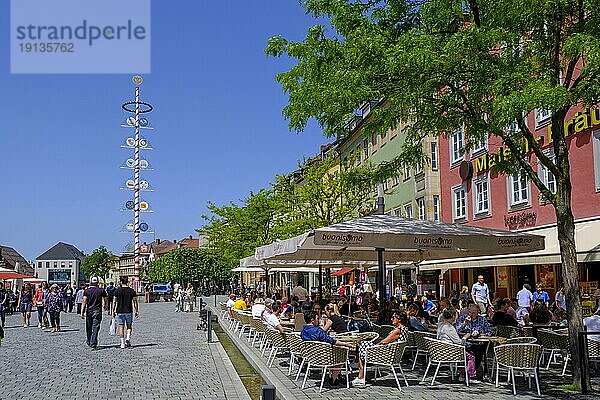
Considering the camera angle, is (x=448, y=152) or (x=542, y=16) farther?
(x=448, y=152)

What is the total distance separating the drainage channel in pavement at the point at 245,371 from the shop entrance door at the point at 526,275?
1128 centimetres

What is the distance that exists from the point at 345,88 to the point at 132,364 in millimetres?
8171

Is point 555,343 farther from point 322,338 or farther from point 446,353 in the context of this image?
point 322,338

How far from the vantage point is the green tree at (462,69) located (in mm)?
9992

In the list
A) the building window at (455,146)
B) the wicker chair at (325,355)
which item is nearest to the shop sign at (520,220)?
the building window at (455,146)

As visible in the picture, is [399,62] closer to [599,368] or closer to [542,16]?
[542,16]

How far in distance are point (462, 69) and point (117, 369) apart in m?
8.95

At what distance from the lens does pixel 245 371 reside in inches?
579

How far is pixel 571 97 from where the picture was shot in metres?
9.64

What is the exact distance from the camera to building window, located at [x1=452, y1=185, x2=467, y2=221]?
32.0 m

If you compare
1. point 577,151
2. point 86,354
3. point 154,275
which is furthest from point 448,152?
point 154,275

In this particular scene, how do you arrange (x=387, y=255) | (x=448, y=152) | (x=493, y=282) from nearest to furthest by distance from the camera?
(x=387, y=255) < (x=493, y=282) < (x=448, y=152)

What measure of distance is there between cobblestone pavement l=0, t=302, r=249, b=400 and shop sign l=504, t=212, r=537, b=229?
1230cm

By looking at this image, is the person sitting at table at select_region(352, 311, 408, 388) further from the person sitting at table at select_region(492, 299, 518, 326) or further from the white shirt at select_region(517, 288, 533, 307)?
the white shirt at select_region(517, 288, 533, 307)
